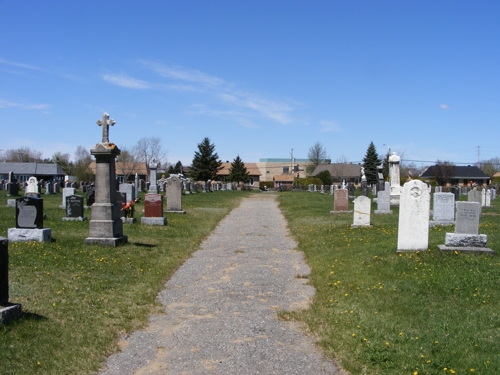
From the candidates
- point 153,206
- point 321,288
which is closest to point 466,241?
point 321,288

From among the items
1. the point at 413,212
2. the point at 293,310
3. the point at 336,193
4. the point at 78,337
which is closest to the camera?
the point at 78,337

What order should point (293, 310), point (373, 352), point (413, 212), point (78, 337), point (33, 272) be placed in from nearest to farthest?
point (373, 352), point (78, 337), point (293, 310), point (33, 272), point (413, 212)

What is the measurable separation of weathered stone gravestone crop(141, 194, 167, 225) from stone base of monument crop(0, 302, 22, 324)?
37.8ft

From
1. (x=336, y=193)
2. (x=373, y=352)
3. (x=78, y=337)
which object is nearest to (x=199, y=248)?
(x=78, y=337)

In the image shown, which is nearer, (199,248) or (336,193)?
(199,248)

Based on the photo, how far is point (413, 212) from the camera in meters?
10.9

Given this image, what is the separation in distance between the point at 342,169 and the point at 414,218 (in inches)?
3906

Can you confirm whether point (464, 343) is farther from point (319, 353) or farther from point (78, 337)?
point (78, 337)

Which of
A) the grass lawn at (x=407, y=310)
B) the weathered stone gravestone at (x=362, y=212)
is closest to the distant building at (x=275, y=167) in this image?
the weathered stone gravestone at (x=362, y=212)

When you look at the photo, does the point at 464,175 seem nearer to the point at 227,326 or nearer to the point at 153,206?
the point at 153,206

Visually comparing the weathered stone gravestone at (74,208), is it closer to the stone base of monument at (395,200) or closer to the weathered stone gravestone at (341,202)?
the weathered stone gravestone at (341,202)

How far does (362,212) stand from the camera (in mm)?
17000

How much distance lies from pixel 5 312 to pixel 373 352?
409cm

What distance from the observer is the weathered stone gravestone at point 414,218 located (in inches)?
423
